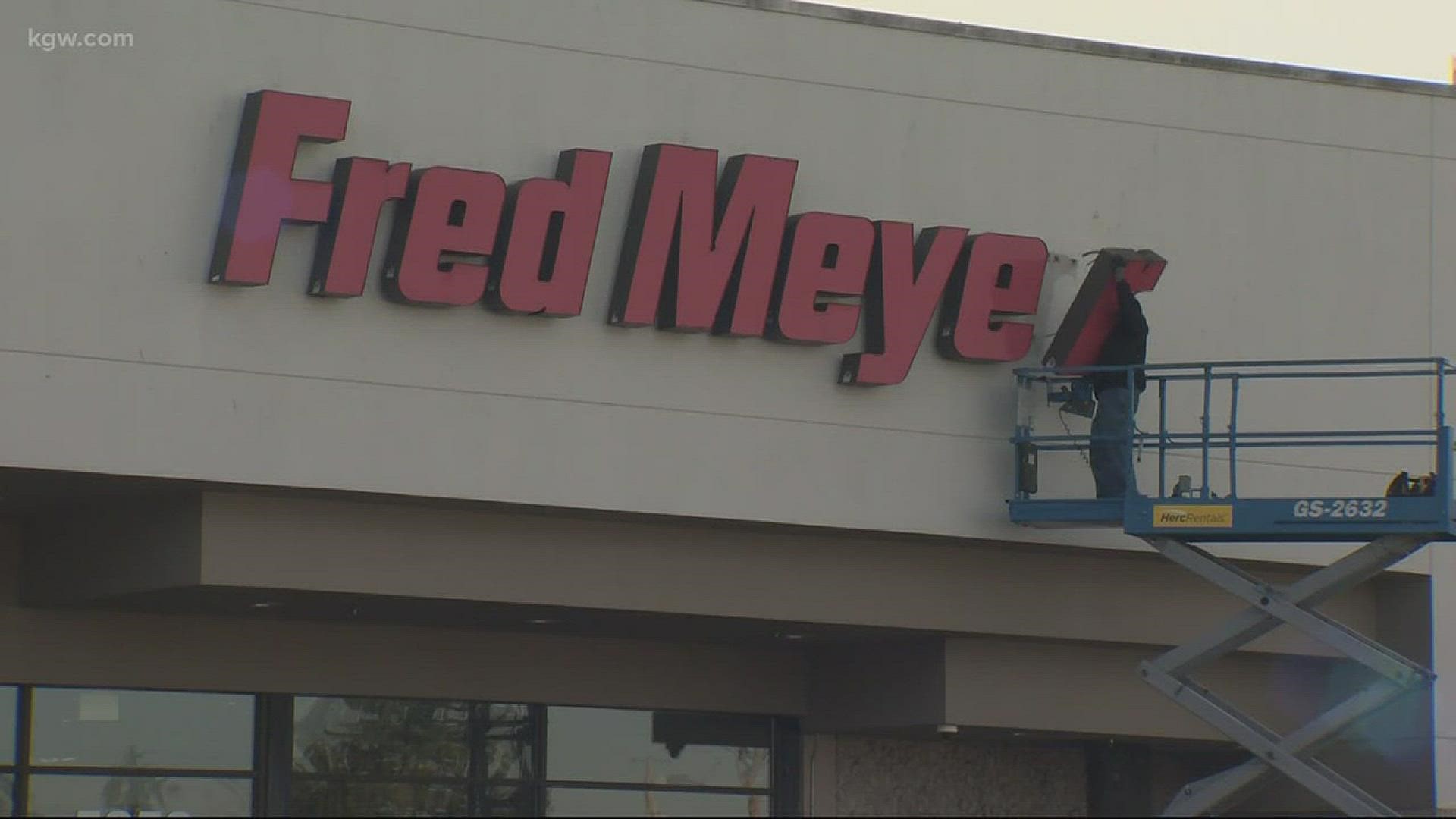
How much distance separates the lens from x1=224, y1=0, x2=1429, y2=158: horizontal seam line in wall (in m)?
18.1

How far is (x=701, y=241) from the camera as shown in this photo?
1911cm

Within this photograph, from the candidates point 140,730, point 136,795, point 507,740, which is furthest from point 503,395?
point 136,795

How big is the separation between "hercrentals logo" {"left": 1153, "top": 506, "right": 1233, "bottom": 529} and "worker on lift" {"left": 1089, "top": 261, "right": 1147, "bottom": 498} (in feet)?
1.41

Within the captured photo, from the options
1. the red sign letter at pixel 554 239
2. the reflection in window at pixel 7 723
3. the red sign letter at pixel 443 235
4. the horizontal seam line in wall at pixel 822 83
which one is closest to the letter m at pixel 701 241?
the red sign letter at pixel 554 239

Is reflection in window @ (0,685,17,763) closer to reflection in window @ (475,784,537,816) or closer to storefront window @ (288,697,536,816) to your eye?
storefront window @ (288,697,536,816)

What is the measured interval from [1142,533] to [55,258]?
9.29m

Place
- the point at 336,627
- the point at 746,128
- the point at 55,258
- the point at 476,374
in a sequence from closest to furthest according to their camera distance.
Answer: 1. the point at 55,258
2. the point at 476,374
3. the point at 746,128
4. the point at 336,627

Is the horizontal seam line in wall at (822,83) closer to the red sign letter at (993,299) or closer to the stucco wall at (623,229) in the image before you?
the stucco wall at (623,229)

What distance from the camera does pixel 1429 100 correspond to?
883 inches

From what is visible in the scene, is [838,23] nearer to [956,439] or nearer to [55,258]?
[956,439]

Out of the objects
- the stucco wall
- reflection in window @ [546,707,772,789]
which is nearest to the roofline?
the stucco wall

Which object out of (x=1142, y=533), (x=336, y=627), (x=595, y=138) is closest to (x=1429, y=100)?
(x=1142, y=533)

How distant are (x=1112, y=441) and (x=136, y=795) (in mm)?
9348

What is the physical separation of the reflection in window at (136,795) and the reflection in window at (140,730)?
0.44 feet
